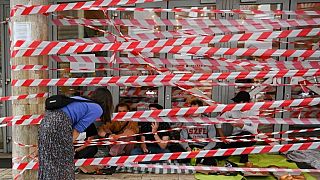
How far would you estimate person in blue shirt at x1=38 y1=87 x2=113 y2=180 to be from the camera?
109 inches

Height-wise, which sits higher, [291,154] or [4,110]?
[4,110]

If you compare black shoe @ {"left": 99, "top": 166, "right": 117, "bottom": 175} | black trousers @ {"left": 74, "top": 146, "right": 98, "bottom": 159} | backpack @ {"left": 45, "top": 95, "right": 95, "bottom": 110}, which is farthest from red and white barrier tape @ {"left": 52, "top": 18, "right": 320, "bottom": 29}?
black shoe @ {"left": 99, "top": 166, "right": 117, "bottom": 175}

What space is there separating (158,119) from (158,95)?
5.76ft

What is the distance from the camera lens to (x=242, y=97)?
519 cm

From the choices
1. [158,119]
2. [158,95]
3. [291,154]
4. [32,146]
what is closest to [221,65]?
[158,119]

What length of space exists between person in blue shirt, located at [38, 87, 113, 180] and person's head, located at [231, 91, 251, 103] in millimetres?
Answer: 2912

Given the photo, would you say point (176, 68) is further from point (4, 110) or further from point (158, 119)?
point (4, 110)

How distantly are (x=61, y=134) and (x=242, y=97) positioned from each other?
338cm

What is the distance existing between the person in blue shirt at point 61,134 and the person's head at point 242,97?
9.55 feet

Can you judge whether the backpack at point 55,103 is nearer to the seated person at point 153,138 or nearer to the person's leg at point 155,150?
the seated person at point 153,138

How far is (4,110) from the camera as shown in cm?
589

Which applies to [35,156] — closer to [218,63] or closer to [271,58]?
[218,63]

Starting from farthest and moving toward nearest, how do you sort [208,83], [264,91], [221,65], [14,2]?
[264,91]
[208,83]
[221,65]
[14,2]

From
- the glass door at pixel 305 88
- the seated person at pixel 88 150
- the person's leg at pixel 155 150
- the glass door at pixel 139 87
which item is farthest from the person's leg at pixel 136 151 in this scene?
the glass door at pixel 305 88
